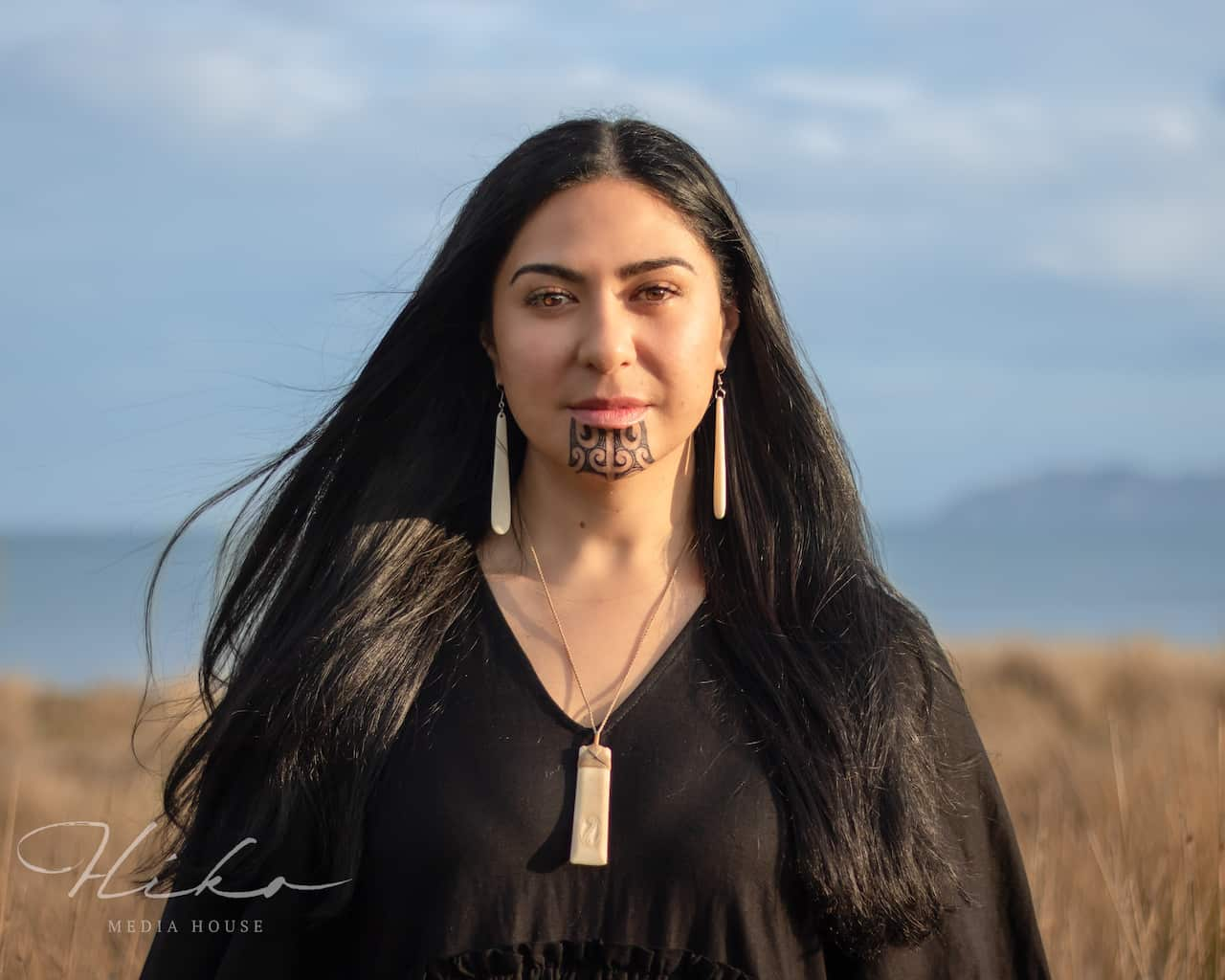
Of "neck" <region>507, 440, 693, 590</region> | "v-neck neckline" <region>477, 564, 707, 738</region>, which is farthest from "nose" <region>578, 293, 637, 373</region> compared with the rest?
"v-neck neckline" <region>477, 564, 707, 738</region>

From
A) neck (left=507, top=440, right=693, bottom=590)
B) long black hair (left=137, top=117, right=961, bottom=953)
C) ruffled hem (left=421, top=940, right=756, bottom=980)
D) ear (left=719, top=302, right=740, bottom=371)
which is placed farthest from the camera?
ear (left=719, top=302, right=740, bottom=371)

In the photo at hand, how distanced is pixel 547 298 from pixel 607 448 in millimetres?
299

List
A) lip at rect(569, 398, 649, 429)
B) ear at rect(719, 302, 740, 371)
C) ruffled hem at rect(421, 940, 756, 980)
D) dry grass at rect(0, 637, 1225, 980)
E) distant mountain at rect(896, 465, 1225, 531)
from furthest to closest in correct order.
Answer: distant mountain at rect(896, 465, 1225, 531) → dry grass at rect(0, 637, 1225, 980) → ear at rect(719, 302, 740, 371) → lip at rect(569, 398, 649, 429) → ruffled hem at rect(421, 940, 756, 980)

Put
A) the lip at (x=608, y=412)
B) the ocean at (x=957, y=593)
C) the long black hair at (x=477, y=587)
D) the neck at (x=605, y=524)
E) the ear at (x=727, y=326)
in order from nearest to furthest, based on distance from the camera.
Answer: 1. the long black hair at (x=477, y=587)
2. the lip at (x=608, y=412)
3. the neck at (x=605, y=524)
4. the ear at (x=727, y=326)
5. the ocean at (x=957, y=593)

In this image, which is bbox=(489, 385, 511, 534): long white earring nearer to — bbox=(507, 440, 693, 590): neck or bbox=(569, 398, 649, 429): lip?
bbox=(507, 440, 693, 590): neck

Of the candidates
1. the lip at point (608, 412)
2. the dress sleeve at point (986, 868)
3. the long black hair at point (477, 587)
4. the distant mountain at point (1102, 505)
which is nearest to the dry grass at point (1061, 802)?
the dress sleeve at point (986, 868)

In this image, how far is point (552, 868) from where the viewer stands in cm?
259

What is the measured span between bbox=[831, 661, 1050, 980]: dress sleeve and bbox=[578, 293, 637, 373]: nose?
2.84 feet

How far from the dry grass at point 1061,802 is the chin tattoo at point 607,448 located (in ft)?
2.78

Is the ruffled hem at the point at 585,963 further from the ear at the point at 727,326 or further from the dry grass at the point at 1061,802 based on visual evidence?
the ear at the point at 727,326

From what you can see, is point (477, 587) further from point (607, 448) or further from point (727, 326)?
point (727, 326)

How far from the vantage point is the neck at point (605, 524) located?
2.96 metres

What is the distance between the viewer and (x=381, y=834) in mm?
2643

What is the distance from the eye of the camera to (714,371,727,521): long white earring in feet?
9.87
